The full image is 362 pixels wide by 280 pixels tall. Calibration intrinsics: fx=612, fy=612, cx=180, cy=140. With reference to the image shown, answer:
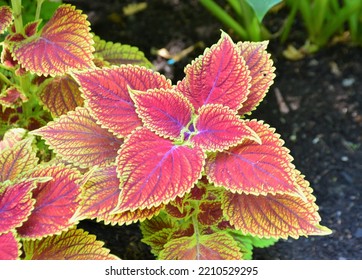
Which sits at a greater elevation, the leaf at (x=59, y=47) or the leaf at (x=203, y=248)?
the leaf at (x=59, y=47)

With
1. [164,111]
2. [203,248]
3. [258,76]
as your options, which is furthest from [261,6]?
[203,248]

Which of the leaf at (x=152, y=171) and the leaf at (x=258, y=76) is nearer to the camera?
the leaf at (x=152, y=171)

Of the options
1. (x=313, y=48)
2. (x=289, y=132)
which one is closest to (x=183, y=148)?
(x=289, y=132)

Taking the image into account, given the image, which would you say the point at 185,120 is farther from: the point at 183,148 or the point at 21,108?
the point at 21,108

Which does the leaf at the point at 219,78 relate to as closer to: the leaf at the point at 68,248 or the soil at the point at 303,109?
the leaf at the point at 68,248

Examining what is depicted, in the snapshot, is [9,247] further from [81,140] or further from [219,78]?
[219,78]

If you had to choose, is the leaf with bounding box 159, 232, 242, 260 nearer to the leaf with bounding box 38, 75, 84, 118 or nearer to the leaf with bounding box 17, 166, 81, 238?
the leaf with bounding box 17, 166, 81, 238

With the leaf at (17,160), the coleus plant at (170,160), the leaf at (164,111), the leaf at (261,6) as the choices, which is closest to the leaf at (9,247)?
the coleus plant at (170,160)
